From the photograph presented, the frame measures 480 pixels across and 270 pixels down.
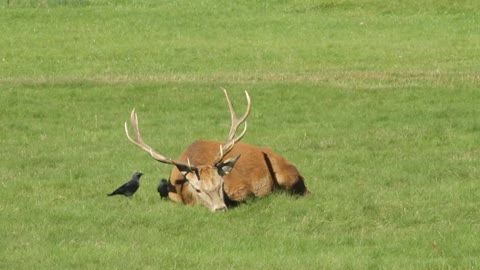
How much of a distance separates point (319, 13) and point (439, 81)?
18.4 m

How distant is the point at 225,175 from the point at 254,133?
224 inches

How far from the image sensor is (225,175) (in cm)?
1177

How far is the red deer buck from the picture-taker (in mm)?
11344

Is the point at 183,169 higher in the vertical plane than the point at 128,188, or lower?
higher

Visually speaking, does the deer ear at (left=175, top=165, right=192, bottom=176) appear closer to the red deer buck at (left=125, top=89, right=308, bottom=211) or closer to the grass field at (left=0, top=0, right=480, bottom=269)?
the red deer buck at (left=125, top=89, right=308, bottom=211)

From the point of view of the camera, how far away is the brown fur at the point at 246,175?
11.7m

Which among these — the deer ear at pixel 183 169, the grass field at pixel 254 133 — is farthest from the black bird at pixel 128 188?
the deer ear at pixel 183 169

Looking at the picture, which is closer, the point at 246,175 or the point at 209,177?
the point at 209,177

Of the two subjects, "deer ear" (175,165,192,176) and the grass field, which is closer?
the grass field

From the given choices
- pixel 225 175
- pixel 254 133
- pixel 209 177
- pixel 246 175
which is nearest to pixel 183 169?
pixel 209 177

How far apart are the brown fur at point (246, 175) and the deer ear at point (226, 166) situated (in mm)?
86

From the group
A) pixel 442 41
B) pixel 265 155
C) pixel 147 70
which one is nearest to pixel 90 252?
pixel 265 155

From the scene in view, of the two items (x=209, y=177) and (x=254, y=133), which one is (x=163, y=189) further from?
(x=254, y=133)

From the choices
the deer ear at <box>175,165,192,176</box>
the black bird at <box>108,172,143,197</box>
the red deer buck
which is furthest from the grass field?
the deer ear at <box>175,165,192,176</box>
